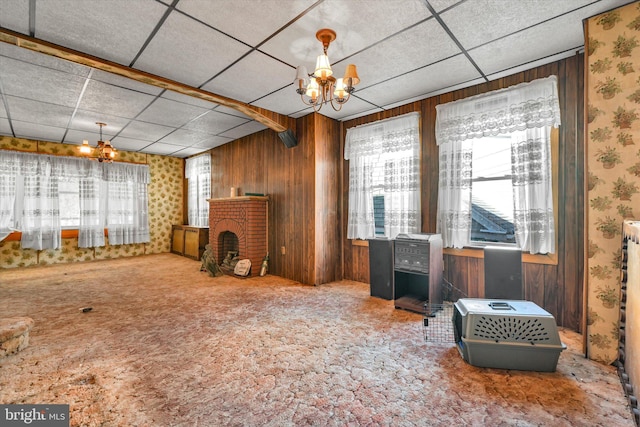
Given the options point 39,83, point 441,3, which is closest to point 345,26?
point 441,3

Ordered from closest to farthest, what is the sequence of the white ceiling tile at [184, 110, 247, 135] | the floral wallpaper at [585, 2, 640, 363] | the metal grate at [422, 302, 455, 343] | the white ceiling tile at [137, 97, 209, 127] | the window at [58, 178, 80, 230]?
1. the floral wallpaper at [585, 2, 640, 363]
2. the metal grate at [422, 302, 455, 343]
3. the white ceiling tile at [137, 97, 209, 127]
4. the white ceiling tile at [184, 110, 247, 135]
5. the window at [58, 178, 80, 230]

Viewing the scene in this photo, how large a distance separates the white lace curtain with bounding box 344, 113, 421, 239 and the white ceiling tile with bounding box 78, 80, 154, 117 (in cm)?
295

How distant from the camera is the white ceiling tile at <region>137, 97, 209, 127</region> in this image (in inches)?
156

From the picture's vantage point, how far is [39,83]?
10.6ft

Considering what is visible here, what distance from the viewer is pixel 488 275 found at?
8.92 feet

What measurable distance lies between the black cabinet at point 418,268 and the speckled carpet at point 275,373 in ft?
0.69

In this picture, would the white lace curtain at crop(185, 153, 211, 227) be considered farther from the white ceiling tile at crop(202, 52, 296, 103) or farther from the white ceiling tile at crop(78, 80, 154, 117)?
the white ceiling tile at crop(202, 52, 296, 103)

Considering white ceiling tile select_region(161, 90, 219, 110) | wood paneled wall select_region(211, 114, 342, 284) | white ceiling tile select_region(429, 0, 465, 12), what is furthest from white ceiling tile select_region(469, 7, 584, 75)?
white ceiling tile select_region(161, 90, 219, 110)

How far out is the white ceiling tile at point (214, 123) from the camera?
4.46 metres

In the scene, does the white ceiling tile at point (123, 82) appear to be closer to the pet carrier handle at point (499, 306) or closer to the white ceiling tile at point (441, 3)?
the white ceiling tile at point (441, 3)

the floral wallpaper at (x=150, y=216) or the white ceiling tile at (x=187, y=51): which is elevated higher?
the white ceiling tile at (x=187, y=51)

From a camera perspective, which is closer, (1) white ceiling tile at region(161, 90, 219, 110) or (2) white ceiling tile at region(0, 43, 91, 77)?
(2) white ceiling tile at region(0, 43, 91, 77)

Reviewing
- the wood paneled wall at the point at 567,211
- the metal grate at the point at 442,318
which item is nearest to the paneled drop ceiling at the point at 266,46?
the wood paneled wall at the point at 567,211

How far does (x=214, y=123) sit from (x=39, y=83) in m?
2.10
